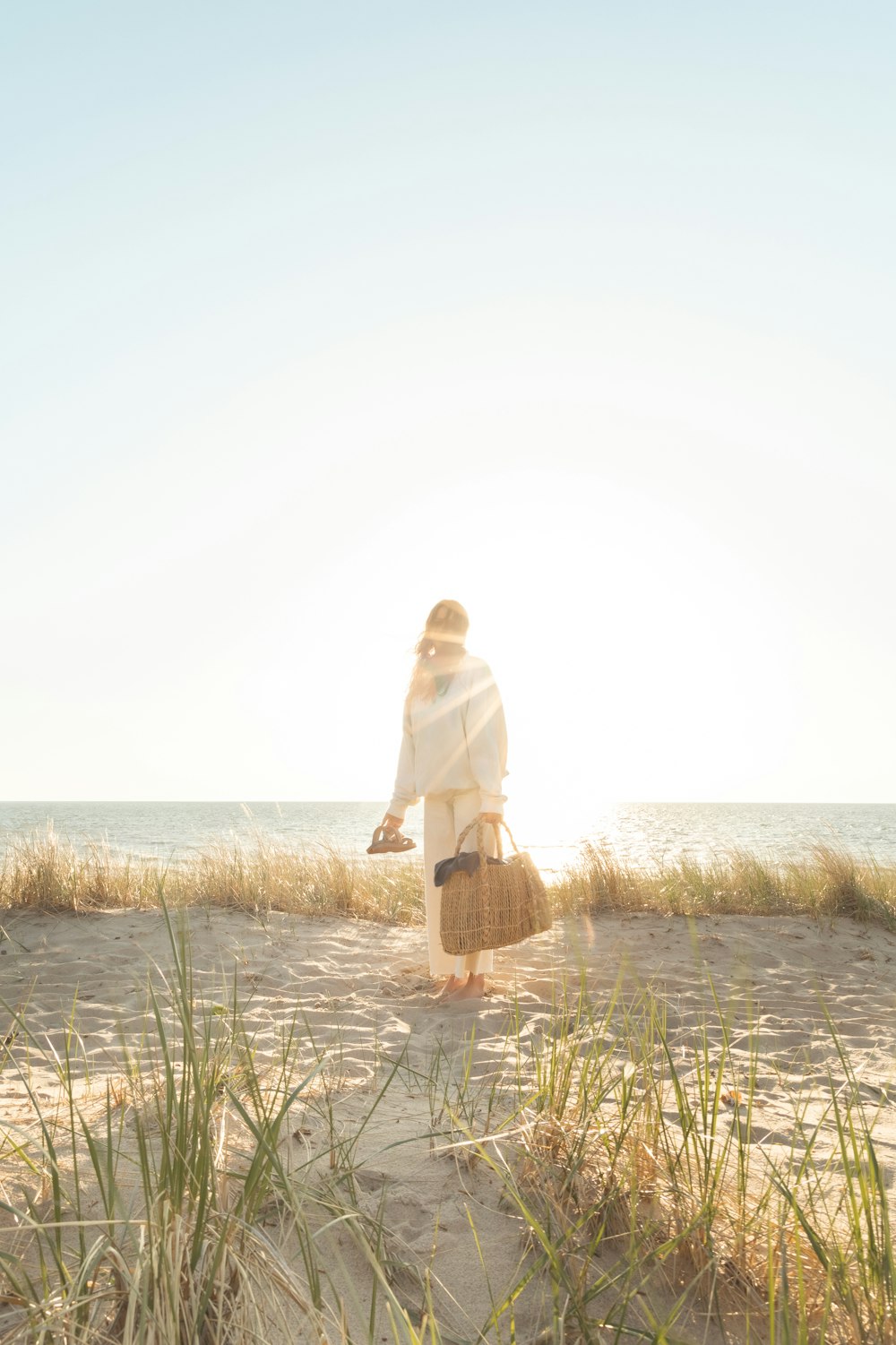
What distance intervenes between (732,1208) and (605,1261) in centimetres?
29

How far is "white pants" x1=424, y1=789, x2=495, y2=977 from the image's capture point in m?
4.76

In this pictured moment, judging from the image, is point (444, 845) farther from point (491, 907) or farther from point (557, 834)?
point (557, 834)

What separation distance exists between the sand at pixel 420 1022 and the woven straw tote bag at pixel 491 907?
368 millimetres

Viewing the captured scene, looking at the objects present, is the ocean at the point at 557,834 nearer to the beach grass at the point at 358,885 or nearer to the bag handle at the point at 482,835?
the beach grass at the point at 358,885

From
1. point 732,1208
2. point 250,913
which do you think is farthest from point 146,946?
point 732,1208

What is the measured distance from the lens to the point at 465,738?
4.73 meters

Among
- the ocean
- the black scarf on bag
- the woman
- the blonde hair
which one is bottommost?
the ocean

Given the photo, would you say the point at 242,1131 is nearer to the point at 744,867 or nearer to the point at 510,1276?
the point at 510,1276

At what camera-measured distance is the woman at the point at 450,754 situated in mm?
4648

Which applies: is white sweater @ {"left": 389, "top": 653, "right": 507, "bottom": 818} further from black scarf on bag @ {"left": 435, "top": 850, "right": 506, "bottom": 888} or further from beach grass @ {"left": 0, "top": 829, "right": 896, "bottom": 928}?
beach grass @ {"left": 0, "top": 829, "right": 896, "bottom": 928}

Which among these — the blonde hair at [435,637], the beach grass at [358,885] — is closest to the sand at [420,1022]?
the beach grass at [358,885]

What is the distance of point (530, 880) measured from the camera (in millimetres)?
4410

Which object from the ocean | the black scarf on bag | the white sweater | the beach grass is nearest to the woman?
the white sweater

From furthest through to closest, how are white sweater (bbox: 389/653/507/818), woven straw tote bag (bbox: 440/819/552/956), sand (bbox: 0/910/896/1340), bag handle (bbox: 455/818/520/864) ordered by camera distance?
white sweater (bbox: 389/653/507/818)
bag handle (bbox: 455/818/520/864)
woven straw tote bag (bbox: 440/819/552/956)
sand (bbox: 0/910/896/1340)
